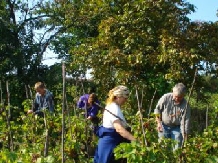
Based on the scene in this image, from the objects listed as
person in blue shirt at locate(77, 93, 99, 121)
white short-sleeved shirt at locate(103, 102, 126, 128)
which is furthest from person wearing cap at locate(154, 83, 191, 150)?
person in blue shirt at locate(77, 93, 99, 121)

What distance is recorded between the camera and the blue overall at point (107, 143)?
4905 millimetres

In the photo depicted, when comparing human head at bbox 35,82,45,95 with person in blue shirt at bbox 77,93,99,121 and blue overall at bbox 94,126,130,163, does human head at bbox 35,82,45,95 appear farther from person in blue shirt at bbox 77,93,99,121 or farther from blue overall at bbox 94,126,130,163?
blue overall at bbox 94,126,130,163

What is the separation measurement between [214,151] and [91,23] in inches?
445

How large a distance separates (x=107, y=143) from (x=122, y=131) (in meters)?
0.38

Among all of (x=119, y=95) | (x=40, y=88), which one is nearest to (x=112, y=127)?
(x=119, y=95)

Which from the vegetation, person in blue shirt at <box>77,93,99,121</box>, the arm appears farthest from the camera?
the vegetation

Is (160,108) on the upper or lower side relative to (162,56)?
lower

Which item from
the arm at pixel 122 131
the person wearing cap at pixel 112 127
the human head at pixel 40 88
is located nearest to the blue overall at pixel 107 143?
the person wearing cap at pixel 112 127

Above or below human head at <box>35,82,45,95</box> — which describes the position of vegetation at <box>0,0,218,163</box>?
above

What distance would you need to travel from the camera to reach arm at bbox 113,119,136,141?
462cm

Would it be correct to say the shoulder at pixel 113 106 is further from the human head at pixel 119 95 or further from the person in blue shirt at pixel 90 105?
the person in blue shirt at pixel 90 105

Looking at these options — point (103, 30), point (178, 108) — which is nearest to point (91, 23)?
point (103, 30)

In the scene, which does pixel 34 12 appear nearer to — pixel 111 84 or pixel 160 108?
pixel 111 84

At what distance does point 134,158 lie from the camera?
4.07 m
